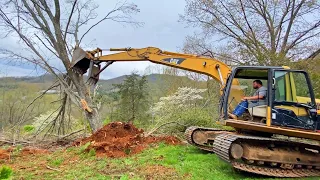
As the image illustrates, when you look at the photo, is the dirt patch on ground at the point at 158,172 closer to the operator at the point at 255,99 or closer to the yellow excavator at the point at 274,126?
the yellow excavator at the point at 274,126

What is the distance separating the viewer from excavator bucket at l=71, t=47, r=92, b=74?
8.82m

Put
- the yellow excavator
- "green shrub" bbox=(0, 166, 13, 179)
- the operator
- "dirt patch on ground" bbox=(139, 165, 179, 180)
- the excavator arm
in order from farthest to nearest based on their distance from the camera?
1. the excavator arm
2. the operator
3. the yellow excavator
4. "dirt patch on ground" bbox=(139, 165, 179, 180)
5. "green shrub" bbox=(0, 166, 13, 179)

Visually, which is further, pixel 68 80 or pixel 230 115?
pixel 68 80

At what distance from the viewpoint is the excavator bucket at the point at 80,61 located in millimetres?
8825

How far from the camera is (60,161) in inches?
272

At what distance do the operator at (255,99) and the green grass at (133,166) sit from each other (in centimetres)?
116

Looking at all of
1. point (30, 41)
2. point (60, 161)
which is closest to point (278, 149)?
point (60, 161)

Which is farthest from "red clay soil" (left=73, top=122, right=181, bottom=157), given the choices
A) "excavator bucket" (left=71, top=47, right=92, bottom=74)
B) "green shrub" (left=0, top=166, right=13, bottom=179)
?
"green shrub" (left=0, top=166, right=13, bottom=179)

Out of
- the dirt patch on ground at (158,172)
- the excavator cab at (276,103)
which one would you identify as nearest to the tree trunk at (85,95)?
the dirt patch on ground at (158,172)

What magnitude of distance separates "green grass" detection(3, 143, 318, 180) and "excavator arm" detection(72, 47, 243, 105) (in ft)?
6.05

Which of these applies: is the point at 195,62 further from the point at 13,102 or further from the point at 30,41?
the point at 13,102

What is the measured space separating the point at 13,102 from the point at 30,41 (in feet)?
31.8

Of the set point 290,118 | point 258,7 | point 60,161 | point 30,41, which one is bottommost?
point 60,161

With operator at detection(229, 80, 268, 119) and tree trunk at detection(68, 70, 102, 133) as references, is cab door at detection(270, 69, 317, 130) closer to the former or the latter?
operator at detection(229, 80, 268, 119)
